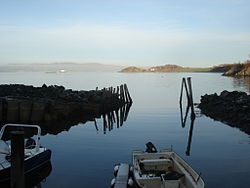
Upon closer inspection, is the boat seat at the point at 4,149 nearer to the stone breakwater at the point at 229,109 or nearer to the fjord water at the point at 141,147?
the fjord water at the point at 141,147

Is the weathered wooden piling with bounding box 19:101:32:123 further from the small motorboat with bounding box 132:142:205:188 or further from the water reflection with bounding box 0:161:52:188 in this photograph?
the small motorboat with bounding box 132:142:205:188

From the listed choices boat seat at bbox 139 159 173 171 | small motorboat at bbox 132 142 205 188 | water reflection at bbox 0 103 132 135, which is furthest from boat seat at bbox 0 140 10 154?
water reflection at bbox 0 103 132 135

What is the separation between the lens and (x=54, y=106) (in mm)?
29109

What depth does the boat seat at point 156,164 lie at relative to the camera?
11.7 m

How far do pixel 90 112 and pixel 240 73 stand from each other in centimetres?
12925

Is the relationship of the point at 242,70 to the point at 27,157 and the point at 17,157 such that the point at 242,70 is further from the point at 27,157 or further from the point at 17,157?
the point at 17,157

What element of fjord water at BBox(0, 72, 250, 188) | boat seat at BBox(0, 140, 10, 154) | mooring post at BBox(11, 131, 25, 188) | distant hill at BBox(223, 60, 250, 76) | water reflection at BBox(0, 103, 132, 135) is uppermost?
distant hill at BBox(223, 60, 250, 76)

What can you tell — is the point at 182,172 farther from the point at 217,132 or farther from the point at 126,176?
the point at 217,132

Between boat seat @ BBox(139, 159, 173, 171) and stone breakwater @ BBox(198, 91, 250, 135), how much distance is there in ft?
43.4

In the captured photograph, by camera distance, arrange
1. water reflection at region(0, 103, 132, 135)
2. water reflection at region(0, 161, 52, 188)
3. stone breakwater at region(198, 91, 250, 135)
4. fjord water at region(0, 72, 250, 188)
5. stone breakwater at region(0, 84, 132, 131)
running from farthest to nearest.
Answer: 1. stone breakwater at region(198, 91, 250, 135)
2. stone breakwater at region(0, 84, 132, 131)
3. water reflection at region(0, 103, 132, 135)
4. fjord water at region(0, 72, 250, 188)
5. water reflection at region(0, 161, 52, 188)

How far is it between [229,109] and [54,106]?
17699mm

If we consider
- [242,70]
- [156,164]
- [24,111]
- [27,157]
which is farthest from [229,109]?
[242,70]

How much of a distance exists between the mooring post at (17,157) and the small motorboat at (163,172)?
3.87 meters

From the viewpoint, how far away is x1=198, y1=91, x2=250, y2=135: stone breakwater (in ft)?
85.9
